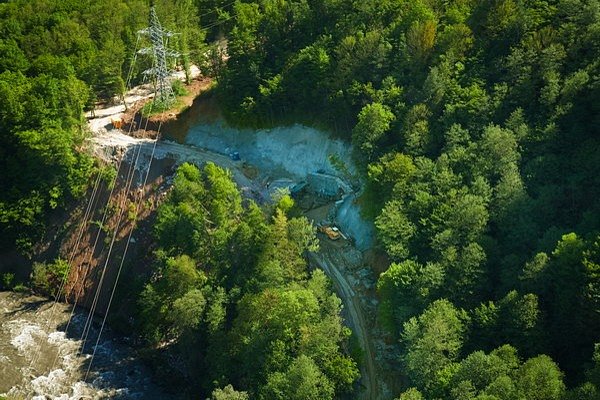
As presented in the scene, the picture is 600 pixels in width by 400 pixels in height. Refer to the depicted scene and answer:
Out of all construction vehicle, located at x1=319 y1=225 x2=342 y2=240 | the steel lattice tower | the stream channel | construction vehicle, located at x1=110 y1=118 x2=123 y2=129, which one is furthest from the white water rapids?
the steel lattice tower

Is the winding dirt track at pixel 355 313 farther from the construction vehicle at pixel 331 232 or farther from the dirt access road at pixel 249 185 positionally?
the construction vehicle at pixel 331 232

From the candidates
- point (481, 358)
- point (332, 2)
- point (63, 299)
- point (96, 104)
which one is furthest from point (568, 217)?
point (96, 104)

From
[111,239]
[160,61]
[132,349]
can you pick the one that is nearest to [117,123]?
[160,61]

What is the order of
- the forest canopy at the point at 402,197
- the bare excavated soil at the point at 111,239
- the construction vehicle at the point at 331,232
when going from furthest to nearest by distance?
the bare excavated soil at the point at 111,239 → the construction vehicle at the point at 331,232 → the forest canopy at the point at 402,197

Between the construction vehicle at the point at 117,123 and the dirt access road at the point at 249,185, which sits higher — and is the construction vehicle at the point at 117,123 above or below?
above

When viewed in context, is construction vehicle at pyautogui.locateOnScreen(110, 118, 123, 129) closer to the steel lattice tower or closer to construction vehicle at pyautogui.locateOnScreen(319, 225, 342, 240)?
the steel lattice tower

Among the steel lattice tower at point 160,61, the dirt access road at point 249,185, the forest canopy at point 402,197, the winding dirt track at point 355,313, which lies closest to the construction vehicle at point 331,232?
the dirt access road at point 249,185
